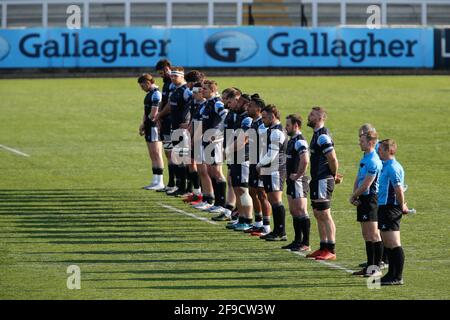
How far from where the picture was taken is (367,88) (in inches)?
1558

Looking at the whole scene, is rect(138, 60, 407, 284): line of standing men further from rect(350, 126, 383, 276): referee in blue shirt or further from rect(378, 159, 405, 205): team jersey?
rect(378, 159, 405, 205): team jersey

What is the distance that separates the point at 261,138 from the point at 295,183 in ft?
4.25

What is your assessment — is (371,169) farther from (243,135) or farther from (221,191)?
(221,191)

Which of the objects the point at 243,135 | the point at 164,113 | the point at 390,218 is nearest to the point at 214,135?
the point at 243,135

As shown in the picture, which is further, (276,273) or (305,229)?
(305,229)

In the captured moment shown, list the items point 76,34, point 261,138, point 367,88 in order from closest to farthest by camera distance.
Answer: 1. point 261,138
2. point 367,88
3. point 76,34

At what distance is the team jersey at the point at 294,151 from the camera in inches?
628

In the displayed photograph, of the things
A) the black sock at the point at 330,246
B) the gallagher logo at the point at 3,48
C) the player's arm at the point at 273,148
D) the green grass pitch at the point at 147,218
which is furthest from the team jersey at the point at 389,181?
the gallagher logo at the point at 3,48

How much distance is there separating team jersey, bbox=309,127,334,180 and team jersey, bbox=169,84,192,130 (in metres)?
5.85

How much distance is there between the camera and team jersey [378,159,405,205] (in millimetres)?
13906

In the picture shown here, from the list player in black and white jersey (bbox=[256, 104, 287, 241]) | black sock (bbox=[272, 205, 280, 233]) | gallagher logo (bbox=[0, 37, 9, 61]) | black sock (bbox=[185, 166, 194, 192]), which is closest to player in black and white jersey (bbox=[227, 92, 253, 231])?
player in black and white jersey (bbox=[256, 104, 287, 241])

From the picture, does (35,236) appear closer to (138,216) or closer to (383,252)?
(138,216)

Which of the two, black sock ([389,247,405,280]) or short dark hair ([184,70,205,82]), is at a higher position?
short dark hair ([184,70,205,82])
